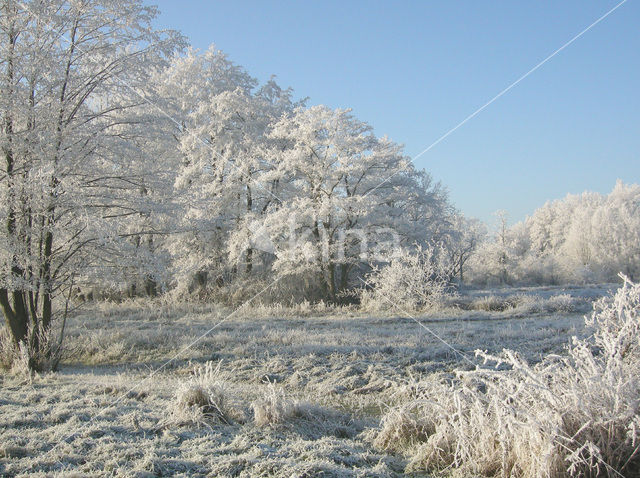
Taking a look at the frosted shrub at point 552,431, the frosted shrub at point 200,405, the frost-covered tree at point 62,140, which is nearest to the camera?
the frosted shrub at point 552,431

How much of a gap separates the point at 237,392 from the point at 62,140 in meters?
5.27

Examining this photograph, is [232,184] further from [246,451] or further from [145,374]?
[246,451]

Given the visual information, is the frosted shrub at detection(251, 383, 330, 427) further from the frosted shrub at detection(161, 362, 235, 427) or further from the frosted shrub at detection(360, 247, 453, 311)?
the frosted shrub at detection(360, 247, 453, 311)

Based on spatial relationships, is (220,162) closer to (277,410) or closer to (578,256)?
(277,410)

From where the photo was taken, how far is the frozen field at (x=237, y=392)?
13.4ft

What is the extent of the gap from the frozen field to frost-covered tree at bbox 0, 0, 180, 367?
1.85m

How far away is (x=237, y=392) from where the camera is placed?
21.2 feet

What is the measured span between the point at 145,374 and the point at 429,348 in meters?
5.25

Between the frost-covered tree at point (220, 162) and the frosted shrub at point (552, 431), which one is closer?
the frosted shrub at point (552, 431)

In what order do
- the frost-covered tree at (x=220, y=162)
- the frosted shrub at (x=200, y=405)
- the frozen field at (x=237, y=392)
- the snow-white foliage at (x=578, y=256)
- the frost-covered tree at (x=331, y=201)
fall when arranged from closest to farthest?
the frozen field at (x=237, y=392) < the frosted shrub at (x=200, y=405) < the frost-covered tree at (x=331, y=201) < the frost-covered tree at (x=220, y=162) < the snow-white foliage at (x=578, y=256)

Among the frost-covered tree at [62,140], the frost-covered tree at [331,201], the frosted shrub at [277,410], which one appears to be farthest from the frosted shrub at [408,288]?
the frosted shrub at [277,410]

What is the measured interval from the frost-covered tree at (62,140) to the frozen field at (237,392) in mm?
1847

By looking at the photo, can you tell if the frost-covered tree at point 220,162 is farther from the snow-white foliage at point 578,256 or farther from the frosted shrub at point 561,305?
the snow-white foliage at point 578,256

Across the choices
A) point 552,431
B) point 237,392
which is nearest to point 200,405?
point 237,392
